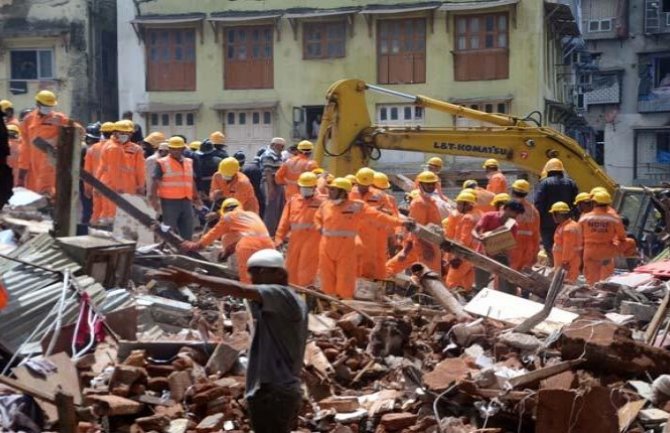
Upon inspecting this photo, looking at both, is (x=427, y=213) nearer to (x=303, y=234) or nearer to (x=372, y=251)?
(x=372, y=251)

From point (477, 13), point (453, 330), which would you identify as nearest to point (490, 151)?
point (453, 330)

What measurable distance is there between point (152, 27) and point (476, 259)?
22678 millimetres

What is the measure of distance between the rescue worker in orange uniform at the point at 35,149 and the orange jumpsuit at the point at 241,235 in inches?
155

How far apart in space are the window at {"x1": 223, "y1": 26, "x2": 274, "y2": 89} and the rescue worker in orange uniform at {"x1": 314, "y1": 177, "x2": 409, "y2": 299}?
69.2 ft

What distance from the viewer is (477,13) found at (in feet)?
108

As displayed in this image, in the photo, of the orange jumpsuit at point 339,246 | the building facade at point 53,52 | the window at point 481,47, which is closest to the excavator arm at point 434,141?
the orange jumpsuit at point 339,246

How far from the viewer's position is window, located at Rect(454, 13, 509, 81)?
108 ft

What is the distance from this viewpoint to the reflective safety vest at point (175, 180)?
1584cm

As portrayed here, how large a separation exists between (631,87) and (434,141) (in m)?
31.0

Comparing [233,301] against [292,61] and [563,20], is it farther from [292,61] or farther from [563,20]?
[563,20]

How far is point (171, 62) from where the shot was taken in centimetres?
3475

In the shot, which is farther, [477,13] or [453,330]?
[477,13]

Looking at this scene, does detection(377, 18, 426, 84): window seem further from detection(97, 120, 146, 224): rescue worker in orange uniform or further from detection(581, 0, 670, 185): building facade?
detection(97, 120, 146, 224): rescue worker in orange uniform

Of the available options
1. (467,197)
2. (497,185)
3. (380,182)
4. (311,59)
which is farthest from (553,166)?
(311,59)
